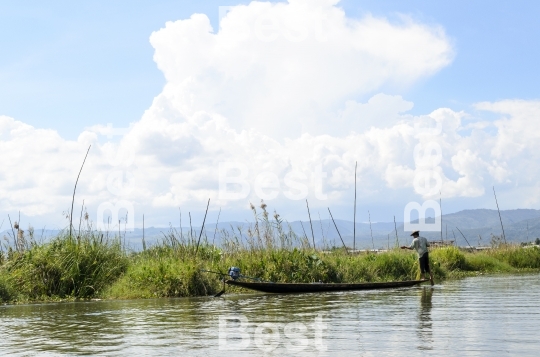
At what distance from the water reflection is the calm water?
1 cm

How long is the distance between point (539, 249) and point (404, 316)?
20.2 m

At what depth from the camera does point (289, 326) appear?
10078mm

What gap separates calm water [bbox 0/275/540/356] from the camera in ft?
26.9

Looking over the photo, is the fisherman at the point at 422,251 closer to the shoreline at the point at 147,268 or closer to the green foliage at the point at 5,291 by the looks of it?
the shoreline at the point at 147,268

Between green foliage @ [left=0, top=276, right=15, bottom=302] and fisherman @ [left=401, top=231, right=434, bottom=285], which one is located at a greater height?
fisherman @ [left=401, top=231, right=434, bottom=285]

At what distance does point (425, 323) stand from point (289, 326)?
206 cm

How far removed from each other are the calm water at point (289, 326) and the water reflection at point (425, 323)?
0.01 m

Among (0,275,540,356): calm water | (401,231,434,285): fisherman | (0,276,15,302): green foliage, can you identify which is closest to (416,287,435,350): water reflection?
(0,275,540,356): calm water

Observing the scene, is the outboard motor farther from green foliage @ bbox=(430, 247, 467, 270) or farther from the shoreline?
green foliage @ bbox=(430, 247, 467, 270)

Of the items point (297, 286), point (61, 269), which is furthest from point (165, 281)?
point (297, 286)

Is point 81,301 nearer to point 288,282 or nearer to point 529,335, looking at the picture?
point 288,282

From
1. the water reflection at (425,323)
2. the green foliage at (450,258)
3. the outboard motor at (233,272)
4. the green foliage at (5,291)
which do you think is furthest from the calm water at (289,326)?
the green foliage at (450,258)

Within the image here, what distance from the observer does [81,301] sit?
51.8ft

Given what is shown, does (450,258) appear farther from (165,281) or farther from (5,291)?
(5,291)
